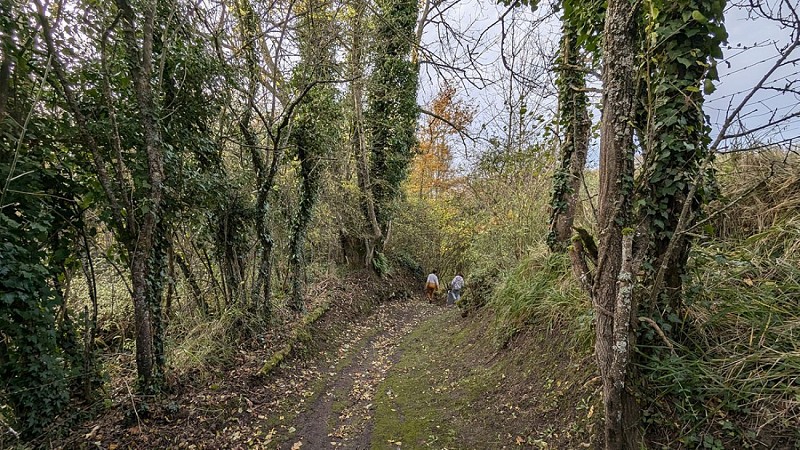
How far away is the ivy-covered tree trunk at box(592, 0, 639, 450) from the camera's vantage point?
6.95 ft

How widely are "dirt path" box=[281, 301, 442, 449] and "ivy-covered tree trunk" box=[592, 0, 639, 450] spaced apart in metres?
2.48

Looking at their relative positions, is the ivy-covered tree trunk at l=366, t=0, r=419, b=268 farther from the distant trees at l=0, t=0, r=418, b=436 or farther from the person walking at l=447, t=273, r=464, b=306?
the distant trees at l=0, t=0, r=418, b=436

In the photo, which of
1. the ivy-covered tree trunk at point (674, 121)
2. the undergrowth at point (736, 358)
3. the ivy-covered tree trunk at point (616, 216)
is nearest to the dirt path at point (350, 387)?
the ivy-covered tree trunk at point (616, 216)

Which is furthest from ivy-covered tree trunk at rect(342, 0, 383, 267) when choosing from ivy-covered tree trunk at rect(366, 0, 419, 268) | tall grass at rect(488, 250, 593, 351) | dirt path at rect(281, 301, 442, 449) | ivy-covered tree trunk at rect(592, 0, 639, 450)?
ivy-covered tree trunk at rect(592, 0, 639, 450)

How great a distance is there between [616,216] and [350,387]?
420 cm

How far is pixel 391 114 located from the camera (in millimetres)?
10180

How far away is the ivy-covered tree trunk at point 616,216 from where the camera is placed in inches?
83.4

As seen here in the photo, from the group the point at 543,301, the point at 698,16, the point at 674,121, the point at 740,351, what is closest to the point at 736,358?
the point at 740,351

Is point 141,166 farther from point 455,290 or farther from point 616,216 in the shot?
point 455,290

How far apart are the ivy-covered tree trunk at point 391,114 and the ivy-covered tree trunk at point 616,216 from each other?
23.1 feet

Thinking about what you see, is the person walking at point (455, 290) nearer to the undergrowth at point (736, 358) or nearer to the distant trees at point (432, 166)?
the distant trees at point (432, 166)

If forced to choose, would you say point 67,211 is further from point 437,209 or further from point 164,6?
point 437,209

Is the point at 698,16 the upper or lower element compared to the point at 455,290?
upper

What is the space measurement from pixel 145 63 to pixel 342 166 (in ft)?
18.6
